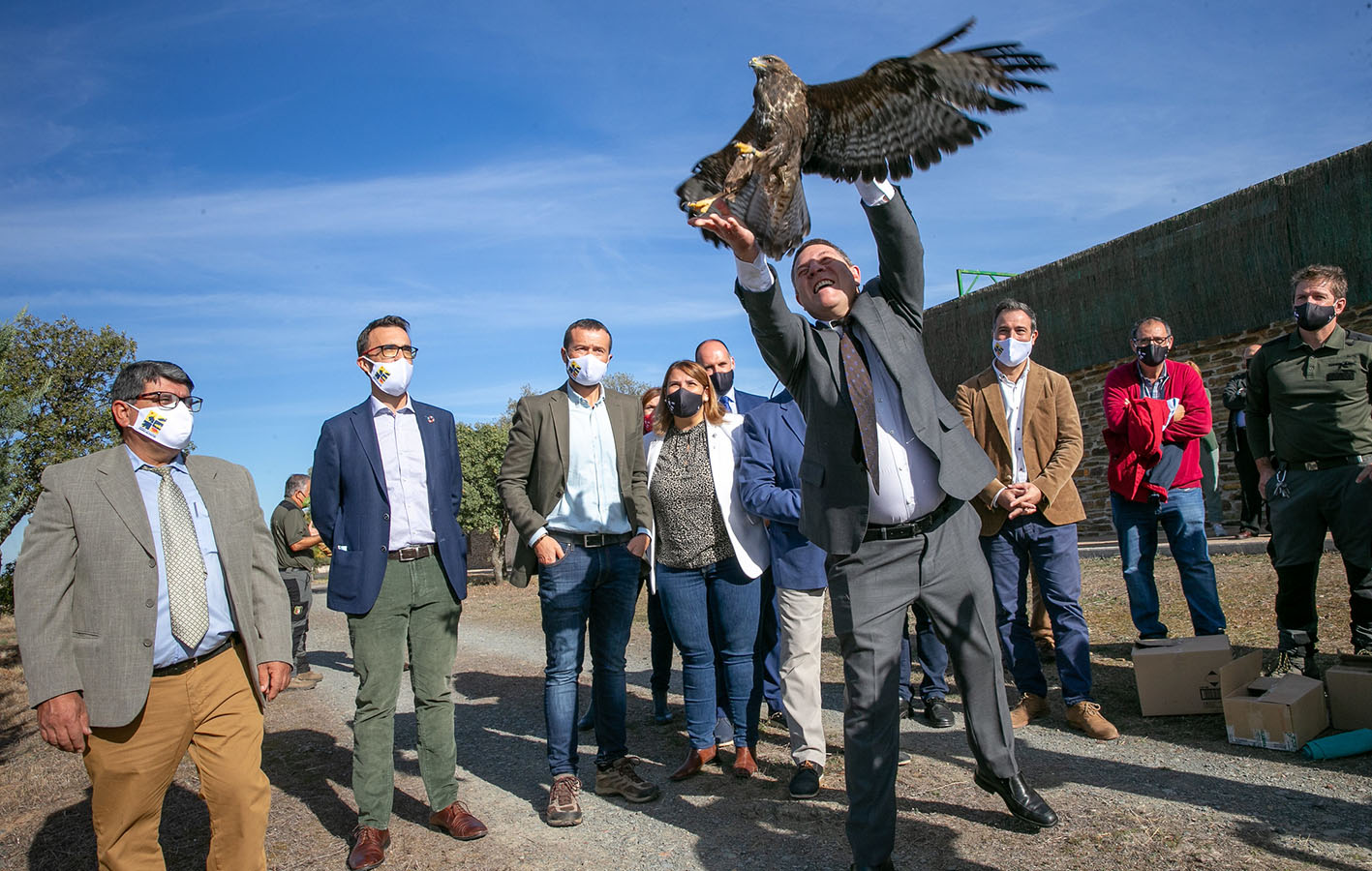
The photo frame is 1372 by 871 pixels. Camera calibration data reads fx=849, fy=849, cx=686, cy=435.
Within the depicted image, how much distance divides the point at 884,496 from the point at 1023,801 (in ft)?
4.24

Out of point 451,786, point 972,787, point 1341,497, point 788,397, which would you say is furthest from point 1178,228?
point 451,786

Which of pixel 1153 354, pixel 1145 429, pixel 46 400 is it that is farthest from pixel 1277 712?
pixel 46 400

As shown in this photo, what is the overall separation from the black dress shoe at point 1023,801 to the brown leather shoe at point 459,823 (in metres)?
2.18

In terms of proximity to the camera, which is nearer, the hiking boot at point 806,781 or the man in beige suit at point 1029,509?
the hiking boot at point 806,781

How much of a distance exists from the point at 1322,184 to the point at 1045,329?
15.8 ft

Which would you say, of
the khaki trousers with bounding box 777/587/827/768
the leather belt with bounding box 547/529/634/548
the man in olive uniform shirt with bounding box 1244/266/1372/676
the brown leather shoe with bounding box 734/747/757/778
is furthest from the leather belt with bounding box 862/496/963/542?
the man in olive uniform shirt with bounding box 1244/266/1372/676

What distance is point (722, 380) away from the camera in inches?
229

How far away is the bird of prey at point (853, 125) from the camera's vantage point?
2.85 m

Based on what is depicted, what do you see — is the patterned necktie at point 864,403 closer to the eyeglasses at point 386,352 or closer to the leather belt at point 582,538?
the leather belt at point 582,538

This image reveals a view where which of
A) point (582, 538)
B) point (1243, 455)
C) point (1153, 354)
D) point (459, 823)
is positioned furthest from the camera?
point (1243, 455)

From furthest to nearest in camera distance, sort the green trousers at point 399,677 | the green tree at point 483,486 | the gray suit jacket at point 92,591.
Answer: the green tree at point 483,486
the green trousers at point 399,677
the gray suit jacket at point 92,591

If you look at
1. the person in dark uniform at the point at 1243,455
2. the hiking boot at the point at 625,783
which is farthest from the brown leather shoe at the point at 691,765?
the person in dark uniform at the point at 1243,455

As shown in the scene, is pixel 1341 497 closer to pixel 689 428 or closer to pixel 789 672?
pixel 789 672

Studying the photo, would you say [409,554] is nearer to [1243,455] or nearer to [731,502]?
[731,502]
